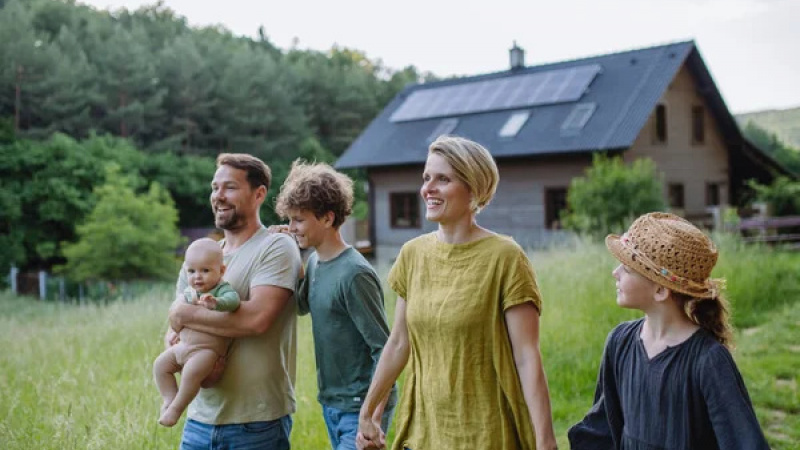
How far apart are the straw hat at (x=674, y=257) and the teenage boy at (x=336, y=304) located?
1.10 metres

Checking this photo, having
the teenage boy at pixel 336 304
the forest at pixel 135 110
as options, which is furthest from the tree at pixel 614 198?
the forest at pixel 135 110

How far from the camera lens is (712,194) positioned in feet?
86.1

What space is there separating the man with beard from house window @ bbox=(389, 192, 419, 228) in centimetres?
2315

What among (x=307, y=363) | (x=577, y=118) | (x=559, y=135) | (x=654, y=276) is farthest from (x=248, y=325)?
(x=577, y=118)

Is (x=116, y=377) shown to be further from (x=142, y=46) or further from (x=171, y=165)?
(x=142, y=46)

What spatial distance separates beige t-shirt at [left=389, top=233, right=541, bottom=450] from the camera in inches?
102

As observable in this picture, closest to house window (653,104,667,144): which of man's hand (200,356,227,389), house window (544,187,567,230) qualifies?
house window (544,187,567,230)

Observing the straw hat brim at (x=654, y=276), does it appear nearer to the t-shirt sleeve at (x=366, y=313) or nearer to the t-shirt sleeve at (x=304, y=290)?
the t-shirt sleeve at (x=366, y=313)

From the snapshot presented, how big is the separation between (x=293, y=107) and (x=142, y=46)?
10223 mm

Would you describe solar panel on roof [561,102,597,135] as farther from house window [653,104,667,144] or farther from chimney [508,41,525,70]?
chimney [508,41,525,70]

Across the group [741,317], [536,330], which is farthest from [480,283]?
[741,317]

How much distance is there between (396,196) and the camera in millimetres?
27344

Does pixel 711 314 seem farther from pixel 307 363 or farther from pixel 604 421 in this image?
pixel 307 363

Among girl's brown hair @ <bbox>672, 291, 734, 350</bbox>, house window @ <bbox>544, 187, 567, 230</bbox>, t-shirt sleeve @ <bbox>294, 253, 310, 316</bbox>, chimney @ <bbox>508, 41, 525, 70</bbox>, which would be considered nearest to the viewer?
girl's brown hair @ <bbox>672, 291, 734, 350</bbox>
